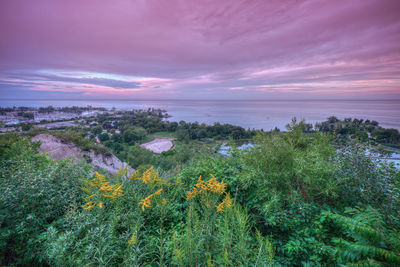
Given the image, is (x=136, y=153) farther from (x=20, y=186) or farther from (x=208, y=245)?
(x=208, y=245)

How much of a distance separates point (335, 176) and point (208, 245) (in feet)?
7.68

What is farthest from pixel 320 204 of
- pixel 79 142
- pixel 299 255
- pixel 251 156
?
pixel 79 142

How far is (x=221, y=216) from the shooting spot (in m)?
1.93

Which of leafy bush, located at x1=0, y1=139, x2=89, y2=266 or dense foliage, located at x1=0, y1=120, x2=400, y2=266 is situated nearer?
dense foliage, located at x1=0, y1=120, x2=400, y2=266

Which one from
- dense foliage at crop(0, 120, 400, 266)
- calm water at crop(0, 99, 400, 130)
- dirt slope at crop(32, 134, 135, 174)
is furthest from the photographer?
calm water at crop(0, 99, 400, 130)

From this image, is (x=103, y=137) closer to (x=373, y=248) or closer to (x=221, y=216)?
(x=221, y=216)

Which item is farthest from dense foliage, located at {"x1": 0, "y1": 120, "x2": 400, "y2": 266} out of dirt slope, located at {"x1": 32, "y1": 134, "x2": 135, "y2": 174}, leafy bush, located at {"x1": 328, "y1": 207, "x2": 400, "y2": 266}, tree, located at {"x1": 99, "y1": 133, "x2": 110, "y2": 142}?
tree, located at {"x1": 99, "y1": 133, "x2": 110, "y2": 142}

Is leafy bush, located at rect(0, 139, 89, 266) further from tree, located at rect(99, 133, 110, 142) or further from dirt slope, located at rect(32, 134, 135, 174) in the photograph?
tree, located at rect(99, 133, 110, 142)

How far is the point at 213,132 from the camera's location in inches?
952

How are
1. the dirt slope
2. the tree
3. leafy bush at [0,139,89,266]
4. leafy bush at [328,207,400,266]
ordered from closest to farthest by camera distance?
leafy bush at [328,207,400,266] < leafy bush at [0,139,89,266] < the dirt slope < the tree

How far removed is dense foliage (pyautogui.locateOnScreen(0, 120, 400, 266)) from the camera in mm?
1426

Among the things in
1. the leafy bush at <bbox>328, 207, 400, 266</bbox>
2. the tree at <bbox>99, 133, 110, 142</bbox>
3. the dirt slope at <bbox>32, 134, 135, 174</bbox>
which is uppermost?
the leafy bush at <bbox>328, 207, 400, 266</bbox>

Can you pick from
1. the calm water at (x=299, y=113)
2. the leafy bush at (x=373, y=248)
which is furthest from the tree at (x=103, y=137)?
the leafy bush at (x=373, y=248)

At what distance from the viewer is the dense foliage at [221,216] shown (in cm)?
143
